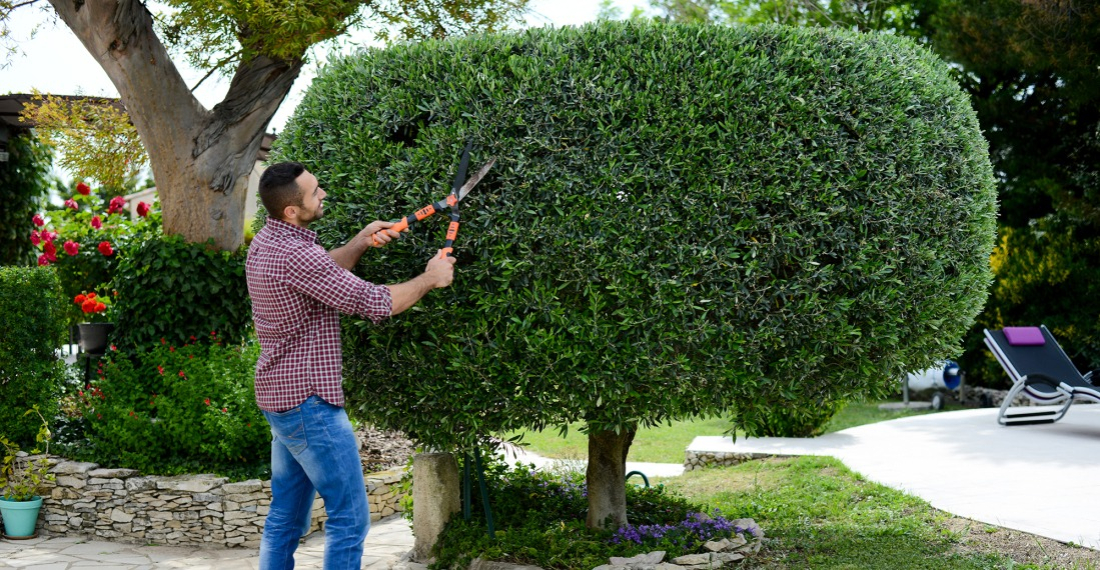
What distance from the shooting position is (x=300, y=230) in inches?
155

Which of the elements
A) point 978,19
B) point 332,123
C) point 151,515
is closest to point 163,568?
point 151,515

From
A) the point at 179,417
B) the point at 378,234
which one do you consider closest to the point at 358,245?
the point at 378,234

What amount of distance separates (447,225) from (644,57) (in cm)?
126

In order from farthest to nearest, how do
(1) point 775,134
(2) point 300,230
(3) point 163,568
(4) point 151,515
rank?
1. (4) point 151,515
2. (3) point 163,568
3. (1) point 775,134
4. (2) point 300,230

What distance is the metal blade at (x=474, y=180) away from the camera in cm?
425

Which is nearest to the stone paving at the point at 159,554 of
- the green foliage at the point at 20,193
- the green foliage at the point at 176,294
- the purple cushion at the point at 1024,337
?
the green foliage at the point at 176,294

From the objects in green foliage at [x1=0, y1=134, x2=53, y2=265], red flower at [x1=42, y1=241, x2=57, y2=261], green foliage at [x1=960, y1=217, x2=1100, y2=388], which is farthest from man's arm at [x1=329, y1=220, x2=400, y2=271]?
green foliage at [x1=0, y1=134, x2=53, y2=265]

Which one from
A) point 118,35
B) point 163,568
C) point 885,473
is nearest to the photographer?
point 163,568

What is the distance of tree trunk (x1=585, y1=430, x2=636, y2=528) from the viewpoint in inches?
207

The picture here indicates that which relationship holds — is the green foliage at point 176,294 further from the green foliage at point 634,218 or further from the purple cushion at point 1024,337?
the purple cushion at point 1024,337

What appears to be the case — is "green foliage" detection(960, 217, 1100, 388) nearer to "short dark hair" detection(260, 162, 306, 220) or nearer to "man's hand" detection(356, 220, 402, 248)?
"man's hand" detection(356, 220, 402, 248)

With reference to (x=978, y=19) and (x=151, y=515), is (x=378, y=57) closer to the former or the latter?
(x=151, y=515)

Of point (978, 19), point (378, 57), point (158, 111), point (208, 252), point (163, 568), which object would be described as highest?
point (978, 19)

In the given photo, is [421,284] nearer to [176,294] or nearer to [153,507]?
[153,507]
